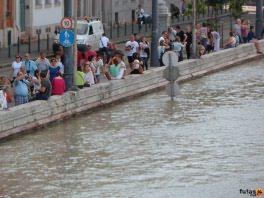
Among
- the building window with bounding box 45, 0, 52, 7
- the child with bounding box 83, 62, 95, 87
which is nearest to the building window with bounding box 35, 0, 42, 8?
the building window with bounding box 45, 0, 52, 7

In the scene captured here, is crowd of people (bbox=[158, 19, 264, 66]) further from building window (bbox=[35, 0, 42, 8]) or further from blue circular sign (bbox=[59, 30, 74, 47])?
blue circular sign (bbox=[59, 30, 74, 47])

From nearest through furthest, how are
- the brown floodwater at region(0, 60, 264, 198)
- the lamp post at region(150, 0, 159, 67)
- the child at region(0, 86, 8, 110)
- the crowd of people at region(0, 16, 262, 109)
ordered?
the brown floodwater at region(0, 60, 264, 198) → the child at region(0, 86, 8, 110) → the crowd of people at region(0, 16, 262, 109) → the lamp post at region(150, 0, 159, 67)

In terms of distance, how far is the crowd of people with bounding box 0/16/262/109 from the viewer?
1409 inches

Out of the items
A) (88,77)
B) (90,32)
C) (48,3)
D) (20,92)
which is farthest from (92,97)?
(48,3)

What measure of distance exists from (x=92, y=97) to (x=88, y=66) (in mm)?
2007

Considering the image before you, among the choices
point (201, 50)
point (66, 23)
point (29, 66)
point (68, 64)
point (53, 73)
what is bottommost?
point (201, 50)

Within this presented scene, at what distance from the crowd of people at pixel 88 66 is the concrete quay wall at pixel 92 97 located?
0.37 meters

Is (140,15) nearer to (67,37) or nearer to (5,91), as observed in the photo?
(67,37)

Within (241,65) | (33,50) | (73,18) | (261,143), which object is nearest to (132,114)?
(73,18)

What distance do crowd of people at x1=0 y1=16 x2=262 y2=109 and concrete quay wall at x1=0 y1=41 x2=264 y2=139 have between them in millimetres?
367

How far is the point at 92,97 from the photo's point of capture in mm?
38906

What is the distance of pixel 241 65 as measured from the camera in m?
54.7

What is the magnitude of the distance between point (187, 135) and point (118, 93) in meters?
7.15

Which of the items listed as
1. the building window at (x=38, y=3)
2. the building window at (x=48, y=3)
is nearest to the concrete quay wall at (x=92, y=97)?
the building window at (x=38, y=3)
